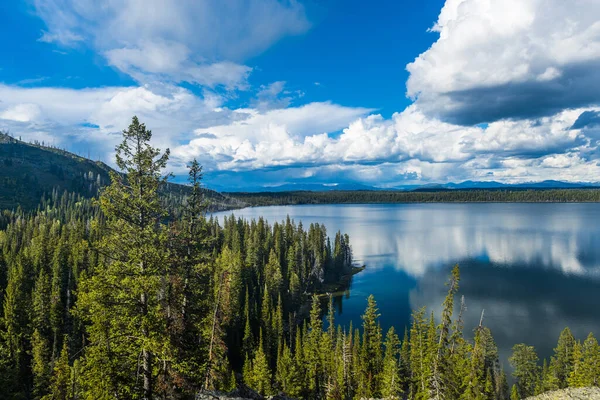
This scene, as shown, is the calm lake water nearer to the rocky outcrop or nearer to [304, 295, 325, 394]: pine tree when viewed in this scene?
[304, 295, 325, 394]: pine tree

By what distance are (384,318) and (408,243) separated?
9581 centimetres

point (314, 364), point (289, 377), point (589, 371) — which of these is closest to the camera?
point (589, 371)

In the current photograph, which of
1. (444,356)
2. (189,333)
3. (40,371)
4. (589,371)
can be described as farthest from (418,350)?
(40,371)

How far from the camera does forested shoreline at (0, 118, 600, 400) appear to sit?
18578mm

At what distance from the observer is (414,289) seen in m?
103

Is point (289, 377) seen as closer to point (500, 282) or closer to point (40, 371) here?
point (40, 371)

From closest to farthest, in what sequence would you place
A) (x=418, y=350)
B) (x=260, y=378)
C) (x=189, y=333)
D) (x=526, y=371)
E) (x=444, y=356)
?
1. (x=189, y=333)
2. (x=444, y=356)
3. (x=260, y=378)
4. (x=418, y=350)
5. (x=526, y=371)

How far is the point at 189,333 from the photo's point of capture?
22484mm

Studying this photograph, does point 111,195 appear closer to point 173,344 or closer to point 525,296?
point 173,344

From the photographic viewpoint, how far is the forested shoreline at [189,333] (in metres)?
18.6

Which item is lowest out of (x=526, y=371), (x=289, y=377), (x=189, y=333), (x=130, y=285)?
(x=526, y=371)

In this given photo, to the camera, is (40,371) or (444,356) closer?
(444,356)

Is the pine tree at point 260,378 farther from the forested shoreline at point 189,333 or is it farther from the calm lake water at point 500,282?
the calm lake water at point 500,282

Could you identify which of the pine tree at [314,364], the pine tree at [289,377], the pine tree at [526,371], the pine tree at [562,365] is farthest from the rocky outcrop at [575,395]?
the pine tree at [289,377]
